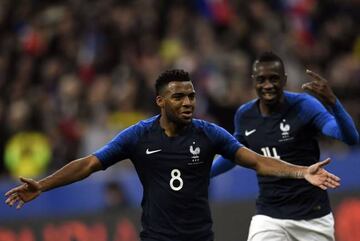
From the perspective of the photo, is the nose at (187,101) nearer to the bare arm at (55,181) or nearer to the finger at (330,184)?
the bare arm at (55,181)

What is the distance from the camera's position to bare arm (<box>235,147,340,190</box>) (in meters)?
7.16

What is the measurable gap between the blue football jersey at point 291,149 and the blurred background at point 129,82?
116 inches

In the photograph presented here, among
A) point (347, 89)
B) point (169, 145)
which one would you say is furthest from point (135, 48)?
point (169, 145)

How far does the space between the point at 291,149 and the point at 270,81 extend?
0.60 meters

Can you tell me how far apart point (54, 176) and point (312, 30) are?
843 cm

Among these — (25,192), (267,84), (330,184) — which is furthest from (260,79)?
(25,192)

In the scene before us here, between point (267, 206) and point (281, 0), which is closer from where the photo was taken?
point (267, 206)

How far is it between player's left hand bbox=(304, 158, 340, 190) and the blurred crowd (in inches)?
229

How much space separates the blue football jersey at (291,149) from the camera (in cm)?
862

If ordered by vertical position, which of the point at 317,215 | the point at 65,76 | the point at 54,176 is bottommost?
the point at 317,215

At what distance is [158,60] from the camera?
1521 centimetres

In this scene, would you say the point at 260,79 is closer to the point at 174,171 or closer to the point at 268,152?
the point at 268,152

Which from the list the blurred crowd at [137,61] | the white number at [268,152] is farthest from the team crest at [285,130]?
the blurred crowd at [137,61]

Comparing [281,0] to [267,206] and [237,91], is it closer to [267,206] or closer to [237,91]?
[237,91]
